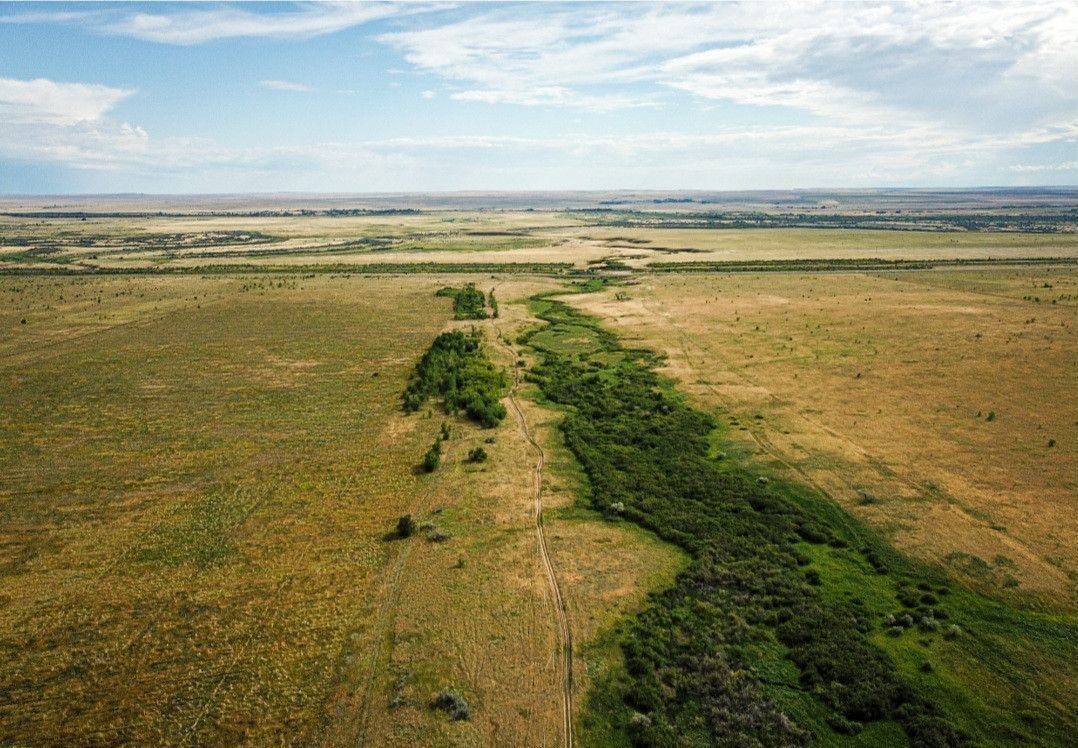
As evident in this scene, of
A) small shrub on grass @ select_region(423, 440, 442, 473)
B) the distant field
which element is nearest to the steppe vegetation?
small shrub on grass @ select_region(423, 440, 442, 473)

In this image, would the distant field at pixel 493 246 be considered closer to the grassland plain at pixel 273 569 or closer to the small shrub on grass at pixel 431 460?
the grassland plain at pixel 273 569

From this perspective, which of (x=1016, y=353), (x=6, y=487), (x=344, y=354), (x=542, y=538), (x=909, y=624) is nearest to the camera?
(x=909, y=624)

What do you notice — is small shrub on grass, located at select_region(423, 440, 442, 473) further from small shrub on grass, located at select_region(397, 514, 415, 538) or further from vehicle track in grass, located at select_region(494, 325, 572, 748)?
small shrub on grass, located at select_region(397, 514, 415, 538)

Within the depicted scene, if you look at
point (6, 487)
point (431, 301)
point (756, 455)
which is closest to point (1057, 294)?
point (756, 455)

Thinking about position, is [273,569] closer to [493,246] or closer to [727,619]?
[727,619]

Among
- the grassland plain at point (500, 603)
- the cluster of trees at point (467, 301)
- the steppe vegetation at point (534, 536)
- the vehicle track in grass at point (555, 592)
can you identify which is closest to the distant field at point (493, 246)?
the cluster of trees at point (467, 301)

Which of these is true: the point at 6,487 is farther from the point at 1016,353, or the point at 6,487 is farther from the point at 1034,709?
the point at 1016,353
